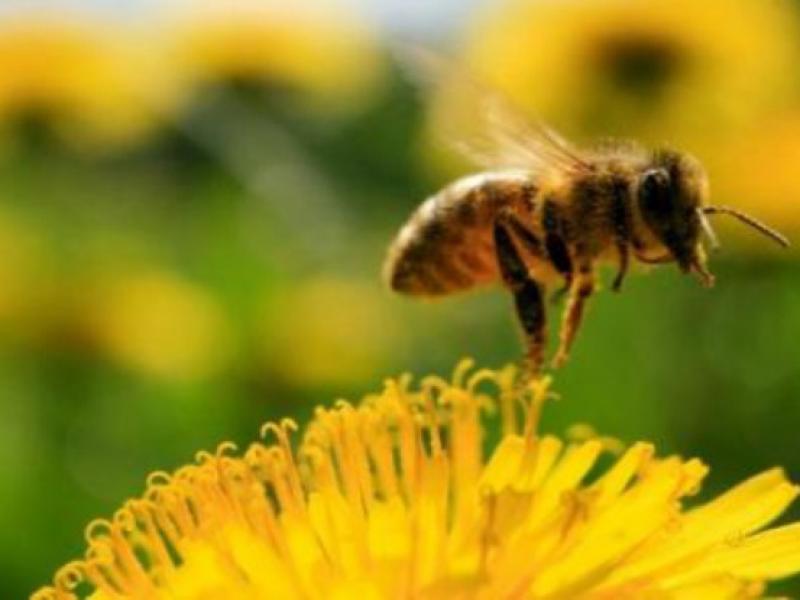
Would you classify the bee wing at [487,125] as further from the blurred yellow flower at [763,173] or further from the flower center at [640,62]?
the flower center at [640,62]

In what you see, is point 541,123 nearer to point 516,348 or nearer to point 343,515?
point 343,515

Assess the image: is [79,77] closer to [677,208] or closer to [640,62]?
[640,62]

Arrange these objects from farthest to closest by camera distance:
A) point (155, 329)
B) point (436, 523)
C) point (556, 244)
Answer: point (155, 329) → point (556, 244) → point (436, 523)

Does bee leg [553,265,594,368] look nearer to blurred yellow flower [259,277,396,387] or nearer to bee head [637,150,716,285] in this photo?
bee head [637,150,716,285]

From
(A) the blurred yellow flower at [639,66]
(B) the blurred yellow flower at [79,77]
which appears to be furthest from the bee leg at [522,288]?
(B) the blurred yellow flower at [79,77]

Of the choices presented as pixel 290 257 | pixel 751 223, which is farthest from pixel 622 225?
pixel 290 257

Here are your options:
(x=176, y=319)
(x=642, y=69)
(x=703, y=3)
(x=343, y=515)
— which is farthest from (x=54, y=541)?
(x=343, y=515)

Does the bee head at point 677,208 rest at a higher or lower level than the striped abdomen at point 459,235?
lower

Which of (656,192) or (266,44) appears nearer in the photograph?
(656,192)
